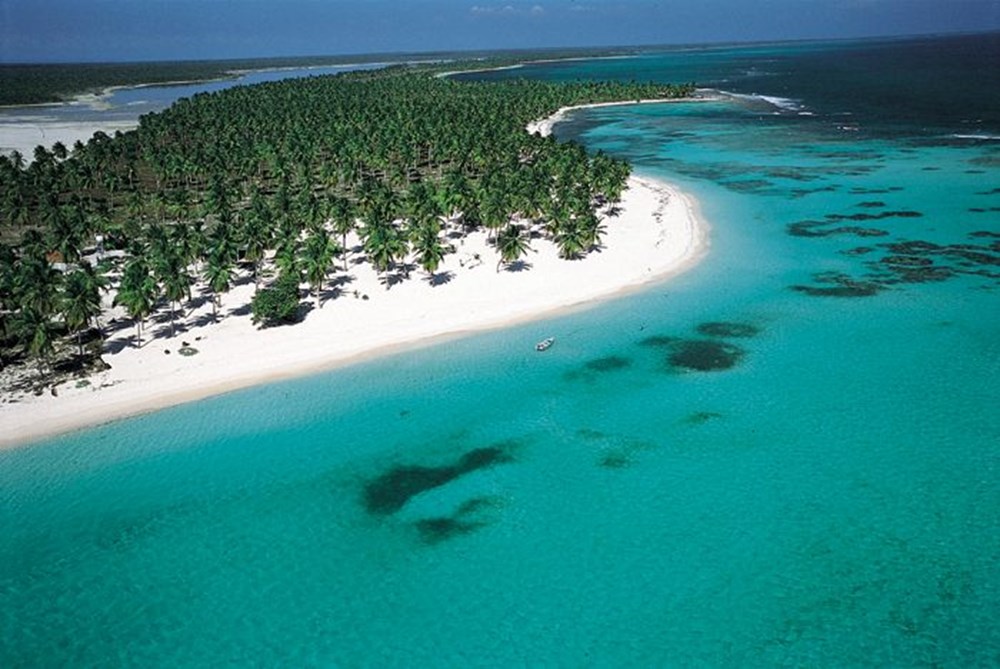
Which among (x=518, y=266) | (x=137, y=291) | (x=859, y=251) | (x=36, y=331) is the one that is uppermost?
(x=137, y=291)

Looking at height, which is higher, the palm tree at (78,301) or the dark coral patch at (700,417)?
the palm tree at (78,301)

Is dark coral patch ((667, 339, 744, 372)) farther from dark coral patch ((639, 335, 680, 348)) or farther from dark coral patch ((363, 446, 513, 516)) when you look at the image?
dark coral patch ((363, 446, 513, 516))

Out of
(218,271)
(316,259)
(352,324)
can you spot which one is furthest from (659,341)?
(218,271)

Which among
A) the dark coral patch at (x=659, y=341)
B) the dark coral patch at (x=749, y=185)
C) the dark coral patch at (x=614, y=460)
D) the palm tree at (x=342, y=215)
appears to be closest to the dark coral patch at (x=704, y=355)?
the dark coral patch at (x=659, y=341)

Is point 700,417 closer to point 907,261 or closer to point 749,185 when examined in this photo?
point 907,261

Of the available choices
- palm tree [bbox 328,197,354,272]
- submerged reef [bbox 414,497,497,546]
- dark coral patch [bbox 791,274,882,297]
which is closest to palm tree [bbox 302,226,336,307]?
palm tree [bbox 328,197,354,272]

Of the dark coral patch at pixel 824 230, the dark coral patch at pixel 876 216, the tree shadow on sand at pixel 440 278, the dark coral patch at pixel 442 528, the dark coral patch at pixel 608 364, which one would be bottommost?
the dark coral patch at pixel 442 528

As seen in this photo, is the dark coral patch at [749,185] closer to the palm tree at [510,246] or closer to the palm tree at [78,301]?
the palm tree at [510,246]
